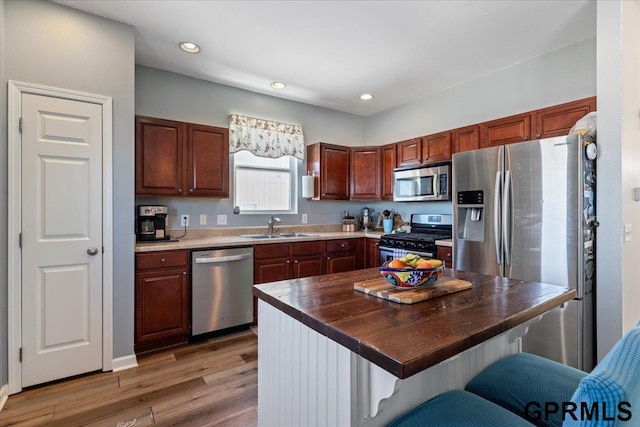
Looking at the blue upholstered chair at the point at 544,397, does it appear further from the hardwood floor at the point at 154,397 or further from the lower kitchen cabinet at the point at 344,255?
the lower kitchen cabinet at the point at 344,255

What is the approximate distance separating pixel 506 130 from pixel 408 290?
260cm

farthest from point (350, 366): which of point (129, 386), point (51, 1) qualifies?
point (51, 1)

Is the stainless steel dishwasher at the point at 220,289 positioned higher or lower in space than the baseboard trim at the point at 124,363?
higher

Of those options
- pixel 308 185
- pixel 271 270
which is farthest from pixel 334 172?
pixel 271 270

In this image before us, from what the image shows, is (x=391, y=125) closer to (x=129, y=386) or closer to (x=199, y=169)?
(x=199, y=169)

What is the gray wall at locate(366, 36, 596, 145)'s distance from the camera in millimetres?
2805

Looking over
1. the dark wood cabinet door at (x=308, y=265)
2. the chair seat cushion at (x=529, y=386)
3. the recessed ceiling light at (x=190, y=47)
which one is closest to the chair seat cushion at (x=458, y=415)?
the chair seat cushion at (x=529, y=386)

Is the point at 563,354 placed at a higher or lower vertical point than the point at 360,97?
lower

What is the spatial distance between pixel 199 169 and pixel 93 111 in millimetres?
1053

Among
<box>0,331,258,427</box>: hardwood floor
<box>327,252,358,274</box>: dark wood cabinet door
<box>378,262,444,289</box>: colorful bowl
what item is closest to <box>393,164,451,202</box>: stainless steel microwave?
<box>327,252,358,274</box>: dark wood cabinet door

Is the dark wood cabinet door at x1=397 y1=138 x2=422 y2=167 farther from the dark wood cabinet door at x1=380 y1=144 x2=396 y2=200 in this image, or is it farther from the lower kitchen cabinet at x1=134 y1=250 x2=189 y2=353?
the lower kitchen cabinet at x1=134 y1=250 x2=189 y2=353

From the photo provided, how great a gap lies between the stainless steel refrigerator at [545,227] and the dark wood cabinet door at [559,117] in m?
0.58

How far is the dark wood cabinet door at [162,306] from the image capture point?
2645 mm

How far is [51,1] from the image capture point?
2209 mm
